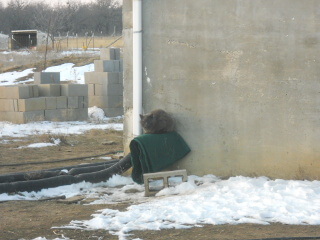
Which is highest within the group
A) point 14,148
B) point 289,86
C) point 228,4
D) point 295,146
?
point 228,4

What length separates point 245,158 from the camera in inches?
315

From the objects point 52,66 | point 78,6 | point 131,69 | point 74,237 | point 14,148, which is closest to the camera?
point 74,237

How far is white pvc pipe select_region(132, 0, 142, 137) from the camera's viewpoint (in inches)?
333

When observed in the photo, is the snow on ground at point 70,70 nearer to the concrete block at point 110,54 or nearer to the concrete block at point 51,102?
the concrete block at point 110,54

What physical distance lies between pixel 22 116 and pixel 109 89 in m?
3.74

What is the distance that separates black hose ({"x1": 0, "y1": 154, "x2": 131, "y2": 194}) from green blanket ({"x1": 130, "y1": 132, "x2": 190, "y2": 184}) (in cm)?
27

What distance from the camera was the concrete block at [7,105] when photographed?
16375mm

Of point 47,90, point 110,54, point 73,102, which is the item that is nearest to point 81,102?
point 73,102

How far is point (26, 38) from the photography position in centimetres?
5875

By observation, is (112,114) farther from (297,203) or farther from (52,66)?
(52,66)

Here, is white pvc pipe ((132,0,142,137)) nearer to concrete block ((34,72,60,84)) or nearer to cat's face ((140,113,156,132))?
cat's face ((140,113,156,132))

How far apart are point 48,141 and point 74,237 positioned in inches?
312

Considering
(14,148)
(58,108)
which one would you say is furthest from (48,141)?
(58,108)

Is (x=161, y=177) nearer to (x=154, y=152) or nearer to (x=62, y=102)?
(x=154, y=152)
